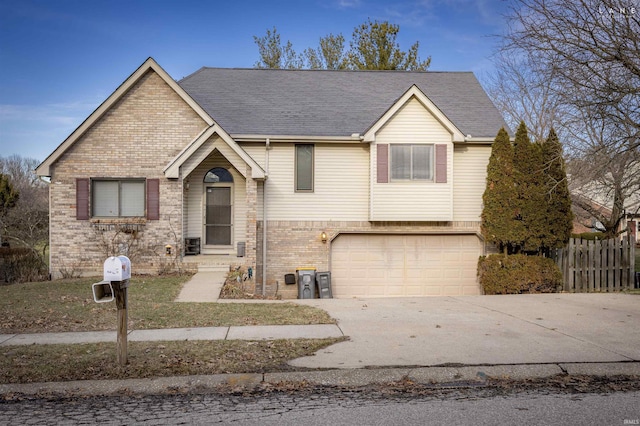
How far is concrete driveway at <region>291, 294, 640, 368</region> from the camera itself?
7.35 metres

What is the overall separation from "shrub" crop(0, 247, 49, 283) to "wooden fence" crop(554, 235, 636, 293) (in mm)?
15404

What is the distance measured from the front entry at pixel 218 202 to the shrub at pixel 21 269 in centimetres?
515

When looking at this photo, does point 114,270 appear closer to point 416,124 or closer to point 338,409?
point 338,409

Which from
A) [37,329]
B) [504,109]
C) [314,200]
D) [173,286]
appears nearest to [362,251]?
[314,200]

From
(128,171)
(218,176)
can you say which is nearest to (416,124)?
(218,176)

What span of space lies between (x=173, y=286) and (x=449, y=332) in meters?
8.07

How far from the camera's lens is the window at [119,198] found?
17453 mm

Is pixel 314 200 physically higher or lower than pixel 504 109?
lower

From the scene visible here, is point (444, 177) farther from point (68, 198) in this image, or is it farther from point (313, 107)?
point (68, 198)

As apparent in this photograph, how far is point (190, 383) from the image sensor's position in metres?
6.32

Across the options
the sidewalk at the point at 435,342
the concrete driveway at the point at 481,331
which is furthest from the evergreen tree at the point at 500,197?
the sidewalk at the point at 435,342

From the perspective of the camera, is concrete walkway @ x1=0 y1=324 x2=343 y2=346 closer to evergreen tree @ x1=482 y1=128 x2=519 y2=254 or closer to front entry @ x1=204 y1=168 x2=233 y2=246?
evergreen tree @ x1=482 y1=128 x2=519 y2=254

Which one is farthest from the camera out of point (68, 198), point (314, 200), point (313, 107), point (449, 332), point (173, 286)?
point (313, 107)

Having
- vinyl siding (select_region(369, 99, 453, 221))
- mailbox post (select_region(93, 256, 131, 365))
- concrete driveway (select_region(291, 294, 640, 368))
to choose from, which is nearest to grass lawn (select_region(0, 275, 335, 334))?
concrete driveway (select_region(291, 294, 640, 368))
